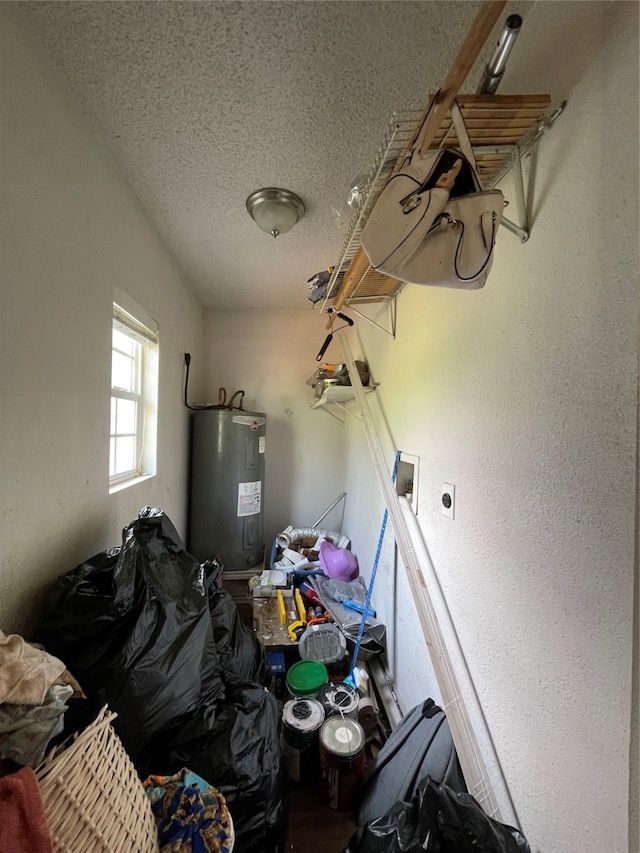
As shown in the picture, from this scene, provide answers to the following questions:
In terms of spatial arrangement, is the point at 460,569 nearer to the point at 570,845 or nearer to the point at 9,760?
the point at 570,845

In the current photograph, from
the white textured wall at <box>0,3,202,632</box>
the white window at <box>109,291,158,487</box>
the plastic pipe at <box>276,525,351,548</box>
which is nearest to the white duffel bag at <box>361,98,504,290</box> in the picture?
the white textured wall at <box>0,3,202,632</box>

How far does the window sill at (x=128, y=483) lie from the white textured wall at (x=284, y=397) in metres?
1.33

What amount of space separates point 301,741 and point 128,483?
1289mm

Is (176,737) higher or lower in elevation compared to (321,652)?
higher

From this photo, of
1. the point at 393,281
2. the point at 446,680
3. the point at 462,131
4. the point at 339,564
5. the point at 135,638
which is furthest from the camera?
the point at 339,564

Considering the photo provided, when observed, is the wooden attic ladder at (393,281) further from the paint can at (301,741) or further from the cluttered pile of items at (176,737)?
the paint can at (301,741)

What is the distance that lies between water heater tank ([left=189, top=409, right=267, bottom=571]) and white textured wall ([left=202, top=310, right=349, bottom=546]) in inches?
22.3

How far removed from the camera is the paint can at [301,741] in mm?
1257

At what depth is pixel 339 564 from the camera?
2264mm

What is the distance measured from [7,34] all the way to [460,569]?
1.82m

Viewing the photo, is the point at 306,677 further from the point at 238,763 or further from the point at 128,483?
the point at 128,483

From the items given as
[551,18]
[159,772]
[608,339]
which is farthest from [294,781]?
[551,18]

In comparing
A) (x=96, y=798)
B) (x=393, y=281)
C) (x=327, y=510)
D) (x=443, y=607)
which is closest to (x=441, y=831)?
(x=443, y=607)

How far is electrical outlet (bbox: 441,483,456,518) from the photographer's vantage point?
3.48 feet
